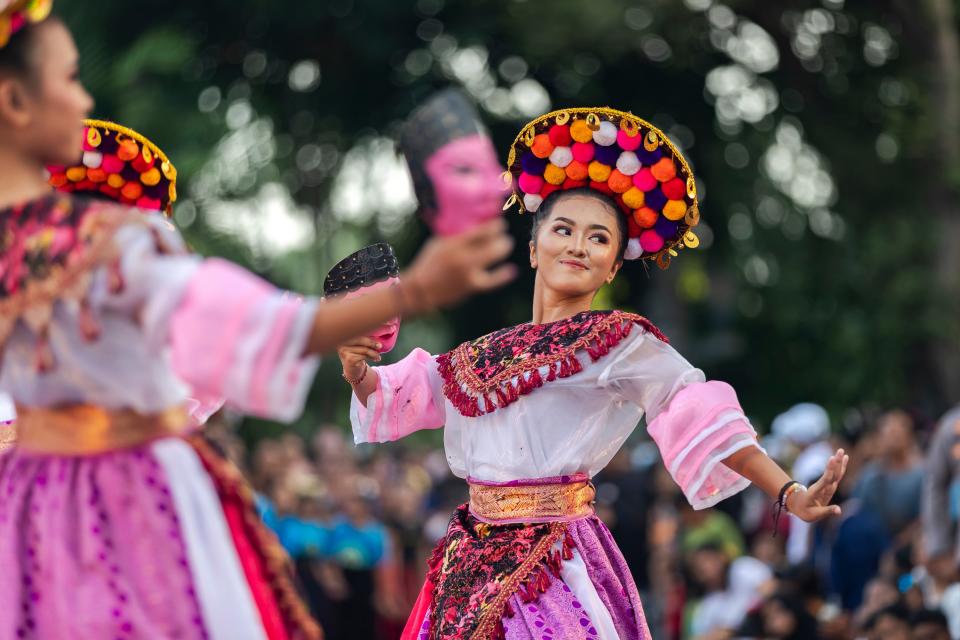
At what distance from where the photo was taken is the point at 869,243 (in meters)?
17.7

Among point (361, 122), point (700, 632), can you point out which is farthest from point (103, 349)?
point (361, 122)

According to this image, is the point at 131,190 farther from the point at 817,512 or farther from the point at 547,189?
the point at 817,512

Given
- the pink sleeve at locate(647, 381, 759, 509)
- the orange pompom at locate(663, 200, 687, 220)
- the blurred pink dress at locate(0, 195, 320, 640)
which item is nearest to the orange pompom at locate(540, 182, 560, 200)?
the orange pompom at locate(663, 200, 687, 220)

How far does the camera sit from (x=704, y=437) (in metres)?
4.59

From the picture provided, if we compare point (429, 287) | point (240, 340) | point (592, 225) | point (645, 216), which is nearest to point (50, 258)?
point (240, 340)

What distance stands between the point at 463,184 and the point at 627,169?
7.02 feet

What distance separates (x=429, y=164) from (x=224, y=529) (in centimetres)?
86

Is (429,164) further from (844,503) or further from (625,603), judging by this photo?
(844,503)

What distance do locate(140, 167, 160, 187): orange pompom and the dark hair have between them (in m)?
1.26

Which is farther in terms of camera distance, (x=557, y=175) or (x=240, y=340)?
(x=557, y=175)

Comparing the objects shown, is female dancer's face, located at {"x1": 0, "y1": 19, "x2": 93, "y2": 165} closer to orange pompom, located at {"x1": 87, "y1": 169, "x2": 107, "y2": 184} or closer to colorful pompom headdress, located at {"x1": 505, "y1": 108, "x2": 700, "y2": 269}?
orange pompom, located at {"x1": 87, "y1": 169, "x2": 107, "y2": 184}

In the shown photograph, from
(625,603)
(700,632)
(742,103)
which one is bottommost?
(700,632)

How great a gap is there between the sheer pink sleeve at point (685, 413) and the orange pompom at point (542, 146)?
0.75 metres

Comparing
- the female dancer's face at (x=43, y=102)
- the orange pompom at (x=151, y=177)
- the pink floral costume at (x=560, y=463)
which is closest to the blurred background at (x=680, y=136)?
the orange pompom at (x=151, y=177)
